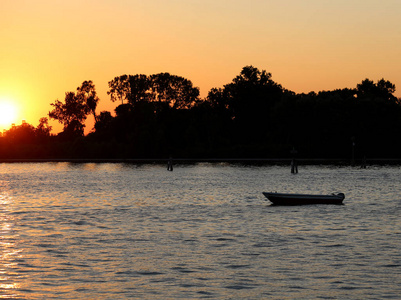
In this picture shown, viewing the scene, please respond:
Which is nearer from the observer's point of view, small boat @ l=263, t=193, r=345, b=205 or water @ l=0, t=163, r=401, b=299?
water @ l=0, t=163, r=401, b=299

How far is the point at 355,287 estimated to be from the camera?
24281 mm

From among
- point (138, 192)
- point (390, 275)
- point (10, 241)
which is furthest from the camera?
point (138, 192)

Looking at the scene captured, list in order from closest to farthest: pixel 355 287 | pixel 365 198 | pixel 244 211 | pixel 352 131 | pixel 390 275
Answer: pixel 355 287 → pixel 390 275 → pixel 244 211 → pixel 365 198 → pixel 352 131

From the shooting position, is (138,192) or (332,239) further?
(138,192)

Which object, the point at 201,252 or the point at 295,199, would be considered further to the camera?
the point at 295,199

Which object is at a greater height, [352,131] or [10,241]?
[352,131]

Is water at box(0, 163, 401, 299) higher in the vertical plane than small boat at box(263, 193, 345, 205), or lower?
lower

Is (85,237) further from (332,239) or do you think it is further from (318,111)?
(318,111)

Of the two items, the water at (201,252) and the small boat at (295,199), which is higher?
the small boat at (295,199)

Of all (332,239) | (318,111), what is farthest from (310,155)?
(332,239)

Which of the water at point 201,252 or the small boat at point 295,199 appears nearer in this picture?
the water at point 201,252

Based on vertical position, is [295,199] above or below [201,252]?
above

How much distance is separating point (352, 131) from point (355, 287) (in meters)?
169

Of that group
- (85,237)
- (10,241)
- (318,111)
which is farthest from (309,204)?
(318,111)
